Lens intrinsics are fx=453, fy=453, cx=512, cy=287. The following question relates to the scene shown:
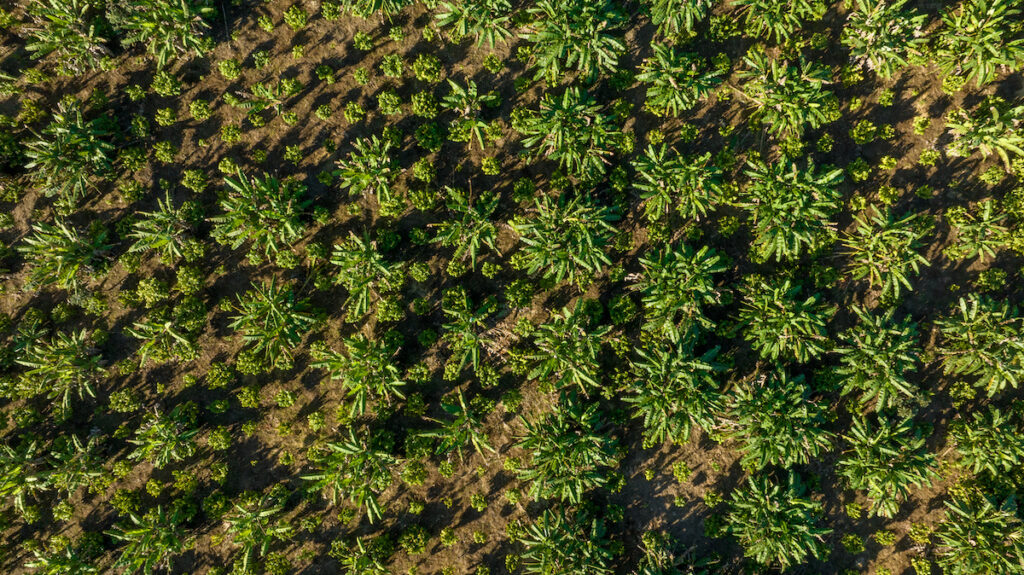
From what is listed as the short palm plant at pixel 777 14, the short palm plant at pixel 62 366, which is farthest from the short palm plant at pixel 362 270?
the short palm plant at pixel 777 14

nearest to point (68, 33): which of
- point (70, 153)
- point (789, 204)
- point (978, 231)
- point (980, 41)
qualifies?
point (70, 153)

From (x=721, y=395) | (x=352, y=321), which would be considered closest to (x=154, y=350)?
(x=352, y=321)

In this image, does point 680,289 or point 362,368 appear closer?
point 680,289

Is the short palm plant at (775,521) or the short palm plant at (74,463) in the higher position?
the short palm plant at (74,463)

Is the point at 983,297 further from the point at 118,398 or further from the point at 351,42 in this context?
the point at 118,398

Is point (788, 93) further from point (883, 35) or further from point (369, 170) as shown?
point (369, 170)

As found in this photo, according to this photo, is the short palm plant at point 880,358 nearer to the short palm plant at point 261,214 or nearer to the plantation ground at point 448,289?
the plantation ground at point 448,289
